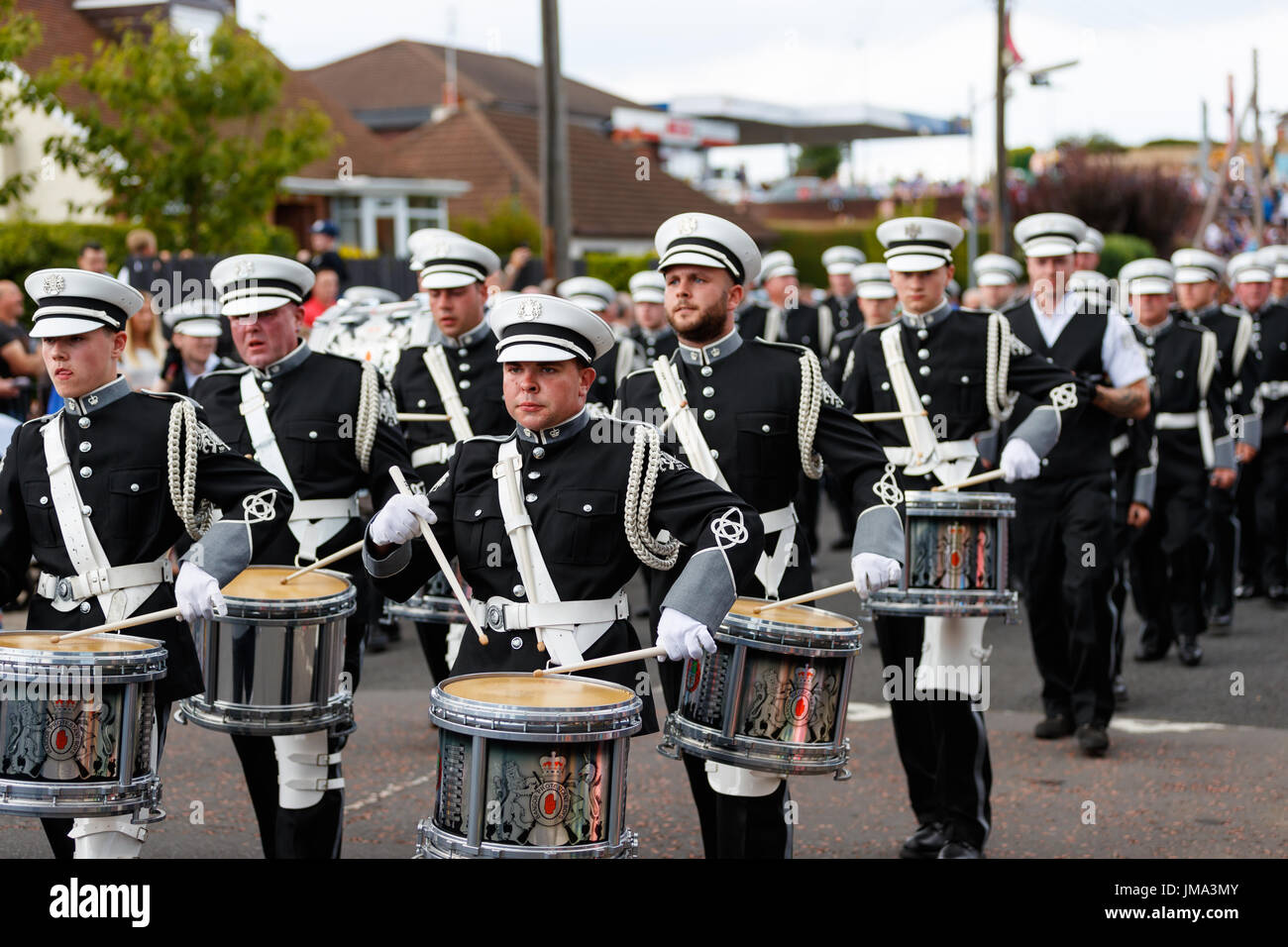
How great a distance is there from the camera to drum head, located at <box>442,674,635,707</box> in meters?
4.20

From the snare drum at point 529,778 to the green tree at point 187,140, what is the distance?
1515 centimetres

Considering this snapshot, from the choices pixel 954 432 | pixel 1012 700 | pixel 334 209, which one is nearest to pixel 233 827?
pixel 954 432

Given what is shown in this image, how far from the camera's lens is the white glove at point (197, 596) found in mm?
4852

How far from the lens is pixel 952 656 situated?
6480 millimetres

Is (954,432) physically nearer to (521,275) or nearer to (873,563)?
(873,563)

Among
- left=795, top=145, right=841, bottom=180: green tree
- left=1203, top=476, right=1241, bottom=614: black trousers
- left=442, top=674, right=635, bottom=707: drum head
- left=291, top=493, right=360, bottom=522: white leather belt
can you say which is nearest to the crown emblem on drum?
left=442, top=674, right=635, bottom=707: drum head

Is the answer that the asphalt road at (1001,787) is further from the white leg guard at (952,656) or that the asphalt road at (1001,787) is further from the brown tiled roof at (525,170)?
the brown tiled roof at (525,170)

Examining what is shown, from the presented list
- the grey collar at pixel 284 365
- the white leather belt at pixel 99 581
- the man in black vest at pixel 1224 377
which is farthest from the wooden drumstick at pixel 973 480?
the man in black vest at pixel 1224 377

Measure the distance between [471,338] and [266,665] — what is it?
2.83 meters

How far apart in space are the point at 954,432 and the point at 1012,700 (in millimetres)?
2899

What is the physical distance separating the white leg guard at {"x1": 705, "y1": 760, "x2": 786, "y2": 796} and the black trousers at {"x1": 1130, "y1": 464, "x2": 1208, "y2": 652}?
5.67m

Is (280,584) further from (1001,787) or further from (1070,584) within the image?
(1070,584)

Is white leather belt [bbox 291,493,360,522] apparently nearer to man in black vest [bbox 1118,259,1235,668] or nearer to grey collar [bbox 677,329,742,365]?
grey collar [bbox 677,329,742,365]

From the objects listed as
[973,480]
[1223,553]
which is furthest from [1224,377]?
[973,480]
